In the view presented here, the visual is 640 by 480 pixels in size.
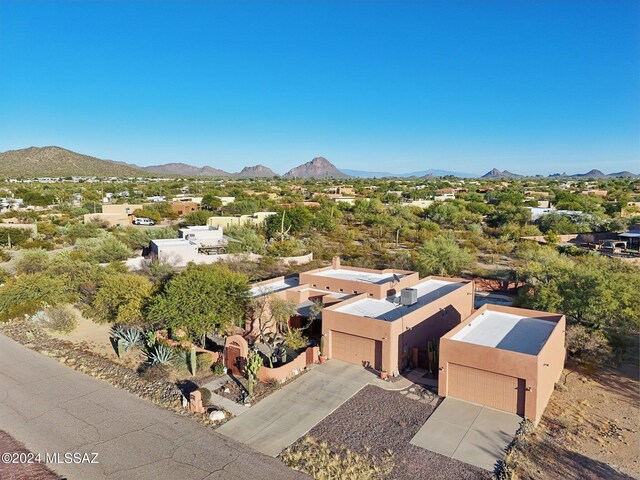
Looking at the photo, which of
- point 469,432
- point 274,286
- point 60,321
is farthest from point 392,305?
point 60,321

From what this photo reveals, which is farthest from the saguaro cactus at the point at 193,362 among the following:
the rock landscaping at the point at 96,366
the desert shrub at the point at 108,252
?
the desert shrub at the point at 108,252

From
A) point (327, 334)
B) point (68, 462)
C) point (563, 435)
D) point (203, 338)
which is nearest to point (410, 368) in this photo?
point (327, 334)

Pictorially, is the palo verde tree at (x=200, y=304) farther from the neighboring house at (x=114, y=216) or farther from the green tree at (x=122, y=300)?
the neighboring house at (x=114, y=216)

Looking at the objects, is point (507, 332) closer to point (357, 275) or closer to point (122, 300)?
point (357, 275)

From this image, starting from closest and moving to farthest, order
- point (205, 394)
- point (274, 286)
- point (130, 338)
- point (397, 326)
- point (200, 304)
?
point (205, 394) < point (397, 326) < point (200, 304) < point (130, 338) < point (274, 286)

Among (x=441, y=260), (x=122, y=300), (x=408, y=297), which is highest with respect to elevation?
(x=408, y=297)
